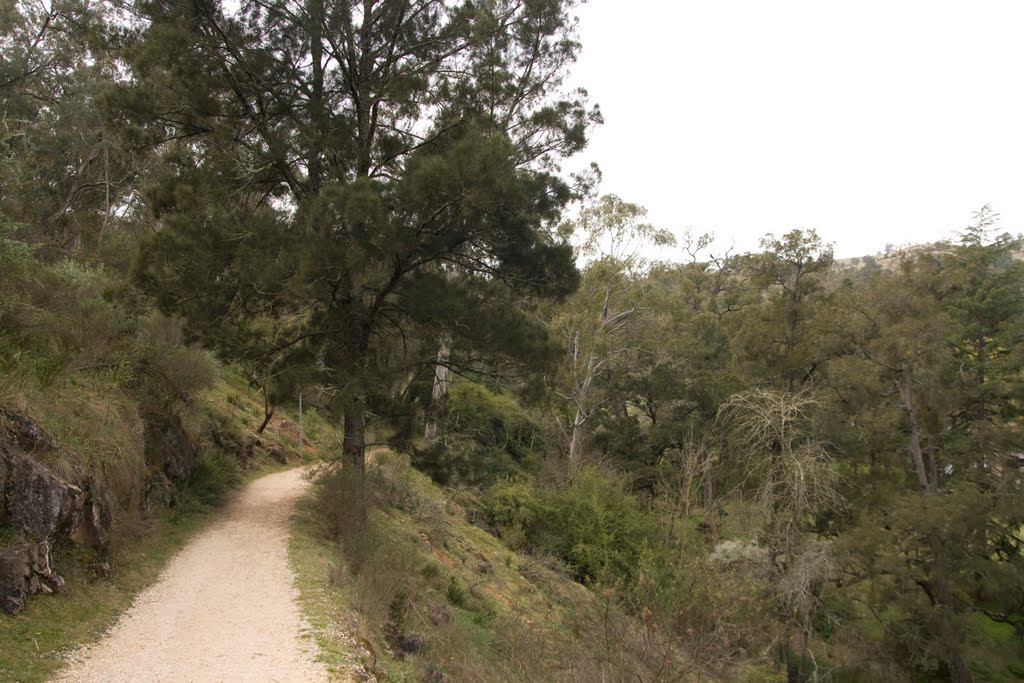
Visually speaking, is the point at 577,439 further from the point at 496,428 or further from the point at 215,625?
the point at 215,625

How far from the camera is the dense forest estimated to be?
35.2 feet

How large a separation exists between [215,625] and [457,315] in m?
6.69

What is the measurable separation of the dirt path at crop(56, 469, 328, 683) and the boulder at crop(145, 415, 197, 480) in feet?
5.64

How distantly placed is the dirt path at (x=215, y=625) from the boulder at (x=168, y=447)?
1.72m

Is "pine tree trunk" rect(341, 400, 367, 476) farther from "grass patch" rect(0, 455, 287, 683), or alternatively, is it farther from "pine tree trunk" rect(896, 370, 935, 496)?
"pine tree trunk" rect(896, 370, 935, 496)

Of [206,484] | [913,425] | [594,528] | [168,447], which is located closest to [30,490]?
[168,447]

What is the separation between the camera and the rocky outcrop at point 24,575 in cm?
606

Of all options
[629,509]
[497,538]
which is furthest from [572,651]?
[629,509]

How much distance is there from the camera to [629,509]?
21734 millimetres

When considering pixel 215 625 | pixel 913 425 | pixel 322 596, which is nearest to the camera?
pixel 215 625

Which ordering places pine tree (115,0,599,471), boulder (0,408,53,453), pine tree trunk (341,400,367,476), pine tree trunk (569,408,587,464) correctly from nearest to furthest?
boulder (0,408,53,453) → pine tree (115,0,599,471) → pine tree trunk (341,400,367,476) → pine tree trunk (569,408,587,464)

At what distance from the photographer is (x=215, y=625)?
717cm

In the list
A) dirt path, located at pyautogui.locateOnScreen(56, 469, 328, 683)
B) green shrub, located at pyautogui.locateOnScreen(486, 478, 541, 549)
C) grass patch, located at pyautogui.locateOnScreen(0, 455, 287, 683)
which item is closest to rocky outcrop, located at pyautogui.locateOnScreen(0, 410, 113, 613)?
grass patch, located at pyautogui.locateOnScreen(0, 455, 287, 683)

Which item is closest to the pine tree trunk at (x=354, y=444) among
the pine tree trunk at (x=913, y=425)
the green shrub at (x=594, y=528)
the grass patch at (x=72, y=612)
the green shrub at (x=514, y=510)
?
the grass patch at (x=72, y=612)
